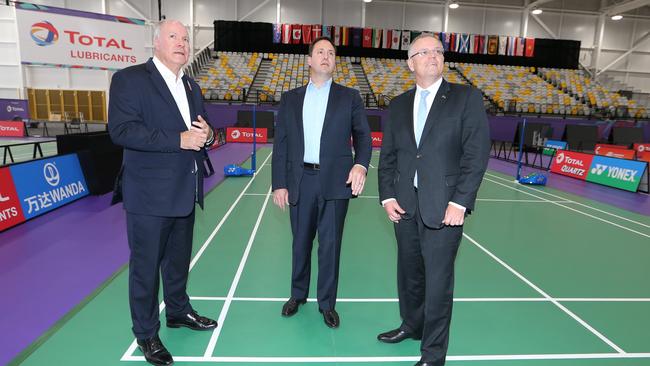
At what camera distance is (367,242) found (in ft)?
17.9

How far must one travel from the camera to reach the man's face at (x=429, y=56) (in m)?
2.41

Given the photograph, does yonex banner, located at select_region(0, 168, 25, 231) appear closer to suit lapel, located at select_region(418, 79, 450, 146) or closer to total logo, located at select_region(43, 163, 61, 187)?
total logo, located at select_region(43, 163, 61, 187)

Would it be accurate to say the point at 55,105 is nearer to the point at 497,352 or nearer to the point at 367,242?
the point at 367,242

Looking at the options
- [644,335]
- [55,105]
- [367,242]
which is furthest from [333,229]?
[55,105]

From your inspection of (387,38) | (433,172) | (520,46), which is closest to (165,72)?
(433,172)

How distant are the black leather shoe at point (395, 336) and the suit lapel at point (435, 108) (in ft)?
5.12

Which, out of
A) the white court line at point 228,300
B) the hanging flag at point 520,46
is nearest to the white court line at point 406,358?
the white court line at point 228,300

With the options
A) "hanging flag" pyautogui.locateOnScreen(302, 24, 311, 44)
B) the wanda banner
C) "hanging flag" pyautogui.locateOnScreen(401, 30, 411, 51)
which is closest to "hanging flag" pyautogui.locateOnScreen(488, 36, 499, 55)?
"hanging flag" pyautogui.locateOnScreen(401, 30, 411, 51)

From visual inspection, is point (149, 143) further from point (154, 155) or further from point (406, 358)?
point (406, 358)

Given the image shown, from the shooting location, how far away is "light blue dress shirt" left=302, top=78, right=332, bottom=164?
3.12 metres

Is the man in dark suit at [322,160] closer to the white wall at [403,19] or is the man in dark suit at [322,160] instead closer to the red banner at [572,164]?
the red banner at [572,164]

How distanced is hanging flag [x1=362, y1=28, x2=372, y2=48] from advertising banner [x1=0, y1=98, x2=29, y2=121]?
21.5 m

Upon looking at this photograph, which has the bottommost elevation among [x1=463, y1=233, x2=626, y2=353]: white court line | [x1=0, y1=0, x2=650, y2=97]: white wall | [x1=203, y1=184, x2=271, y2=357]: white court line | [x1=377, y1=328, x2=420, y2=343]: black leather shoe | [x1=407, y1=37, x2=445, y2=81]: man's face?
[x1=463, y1=233, x2=626, y2=353]: white court line

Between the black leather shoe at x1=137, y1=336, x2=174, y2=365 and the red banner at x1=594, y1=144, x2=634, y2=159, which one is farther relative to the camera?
the red banner at x1=594, y1=144, x2=634, y2=159
